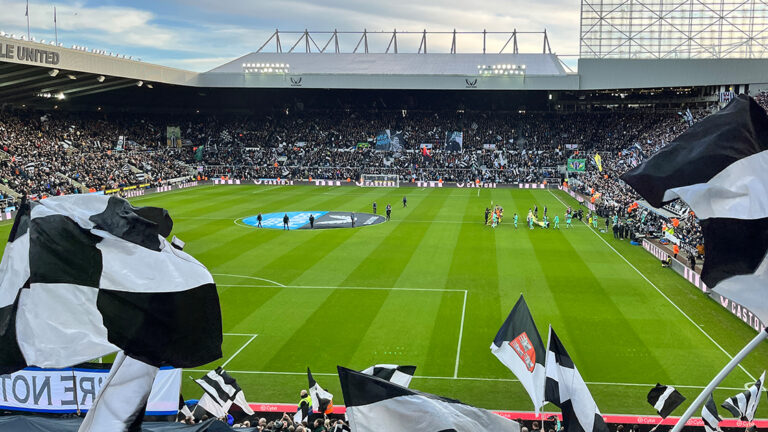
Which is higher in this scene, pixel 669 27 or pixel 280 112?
pixel 669 27

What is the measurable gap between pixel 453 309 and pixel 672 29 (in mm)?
63334

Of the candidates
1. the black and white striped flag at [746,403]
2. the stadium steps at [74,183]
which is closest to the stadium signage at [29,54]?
the stadium steps at [74,183]

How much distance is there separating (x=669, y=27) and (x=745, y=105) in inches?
3011

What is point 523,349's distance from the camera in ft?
41.9

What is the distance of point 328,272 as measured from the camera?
99.0ft

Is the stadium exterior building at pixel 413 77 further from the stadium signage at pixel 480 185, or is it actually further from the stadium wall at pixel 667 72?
the stadium signage at pixel 480 185

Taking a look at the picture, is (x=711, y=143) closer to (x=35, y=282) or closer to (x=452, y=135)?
(x=35, y=282)

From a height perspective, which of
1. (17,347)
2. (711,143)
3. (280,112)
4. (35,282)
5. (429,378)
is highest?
(280,112)

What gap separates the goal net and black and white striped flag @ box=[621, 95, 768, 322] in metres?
67.4

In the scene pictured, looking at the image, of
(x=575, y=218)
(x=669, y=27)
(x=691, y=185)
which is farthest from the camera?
(x=669, y=27)

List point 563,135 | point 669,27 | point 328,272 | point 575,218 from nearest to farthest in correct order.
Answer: point 328,272, point 575,218, point 669,27, point 563,135

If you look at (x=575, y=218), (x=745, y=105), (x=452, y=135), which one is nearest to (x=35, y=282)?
(x=745, y=105)

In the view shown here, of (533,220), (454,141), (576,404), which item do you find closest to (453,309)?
(576,404)

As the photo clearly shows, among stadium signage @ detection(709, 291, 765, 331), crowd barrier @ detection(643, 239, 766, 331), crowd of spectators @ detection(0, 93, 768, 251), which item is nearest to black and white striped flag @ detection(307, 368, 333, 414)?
crowd barrier @ detection(643, 239, 766, 331)
